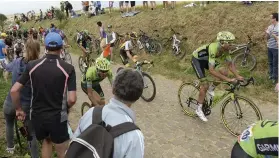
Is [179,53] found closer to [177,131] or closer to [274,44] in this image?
[274,44]

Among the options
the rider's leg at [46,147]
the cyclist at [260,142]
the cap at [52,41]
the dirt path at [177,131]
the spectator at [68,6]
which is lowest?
the dirt path at [177,131]

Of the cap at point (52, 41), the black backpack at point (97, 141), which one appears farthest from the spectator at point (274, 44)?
the black backpack at point (97, 141)

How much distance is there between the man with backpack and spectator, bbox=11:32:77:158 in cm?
162

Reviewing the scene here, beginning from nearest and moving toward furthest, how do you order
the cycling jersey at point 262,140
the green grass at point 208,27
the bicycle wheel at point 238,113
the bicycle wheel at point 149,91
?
the cycling jersey at point 262,140 → the bicycle wheel at point 238,113 → the bicycle wheel at point 149,91 → the green grass at point 208,27

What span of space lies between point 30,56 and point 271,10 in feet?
39.6

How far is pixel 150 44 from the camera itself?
16750mm

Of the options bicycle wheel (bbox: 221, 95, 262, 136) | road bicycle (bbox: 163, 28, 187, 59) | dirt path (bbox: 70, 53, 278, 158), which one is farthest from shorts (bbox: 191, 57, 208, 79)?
road bicycle (bbox: 163, 28, 187, 59)

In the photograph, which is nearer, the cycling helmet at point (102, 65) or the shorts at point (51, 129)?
the shorts at point (51, 129)

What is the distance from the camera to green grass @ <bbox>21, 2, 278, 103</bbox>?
11.3 metres

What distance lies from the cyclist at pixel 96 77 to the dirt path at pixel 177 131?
53.9 inches

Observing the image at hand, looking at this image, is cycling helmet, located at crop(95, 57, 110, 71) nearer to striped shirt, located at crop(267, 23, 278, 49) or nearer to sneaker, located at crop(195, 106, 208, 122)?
sneaker, located at crop(195, 106, 208, 122)

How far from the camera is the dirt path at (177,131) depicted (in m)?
5.92

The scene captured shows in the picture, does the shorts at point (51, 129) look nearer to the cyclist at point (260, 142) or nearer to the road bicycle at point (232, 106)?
the cyclist at point (260, 142)

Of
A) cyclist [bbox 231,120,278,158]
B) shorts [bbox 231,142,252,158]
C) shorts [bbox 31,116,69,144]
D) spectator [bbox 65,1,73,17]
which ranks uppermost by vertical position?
spectator [bbox 65,1,73,17]
